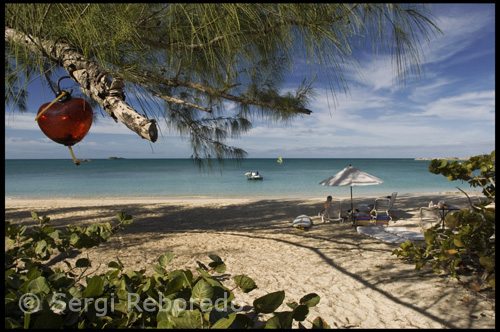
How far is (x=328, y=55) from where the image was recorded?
1.68 meters

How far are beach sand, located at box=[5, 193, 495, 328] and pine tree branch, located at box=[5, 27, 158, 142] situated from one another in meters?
0.73

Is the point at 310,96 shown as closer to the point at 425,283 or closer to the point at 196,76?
the point at 196,76

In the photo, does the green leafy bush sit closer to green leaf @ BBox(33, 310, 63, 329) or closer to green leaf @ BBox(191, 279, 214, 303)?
green leaf @ BBox(191, 279, 214, 303)

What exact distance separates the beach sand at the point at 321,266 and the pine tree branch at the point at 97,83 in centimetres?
73

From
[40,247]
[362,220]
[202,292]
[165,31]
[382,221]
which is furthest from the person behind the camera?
[382,221]

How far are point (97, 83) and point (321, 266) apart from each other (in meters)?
3.87

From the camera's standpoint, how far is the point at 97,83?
112 centimetres

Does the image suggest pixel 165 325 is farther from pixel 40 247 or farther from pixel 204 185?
pixel 204 185

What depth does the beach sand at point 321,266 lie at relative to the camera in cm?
283

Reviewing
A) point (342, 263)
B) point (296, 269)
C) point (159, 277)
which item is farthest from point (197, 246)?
point (159, 277)

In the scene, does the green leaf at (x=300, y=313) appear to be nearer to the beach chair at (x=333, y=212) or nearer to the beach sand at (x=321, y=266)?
the beach sand at (x=321, y=266)

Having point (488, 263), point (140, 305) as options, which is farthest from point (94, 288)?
point (488, 263)

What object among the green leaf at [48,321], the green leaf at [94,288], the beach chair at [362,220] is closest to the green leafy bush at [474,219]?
the green leaf at [94,288]

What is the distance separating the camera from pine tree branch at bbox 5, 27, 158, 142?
0.84 m
